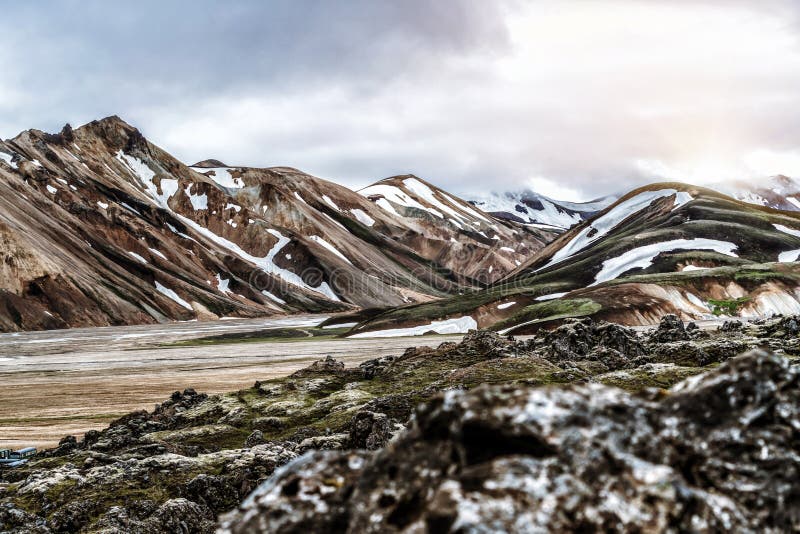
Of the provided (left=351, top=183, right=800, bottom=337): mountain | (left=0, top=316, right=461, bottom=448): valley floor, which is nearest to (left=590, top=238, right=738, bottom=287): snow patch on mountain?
(left=351, top=183, right=800, bottom=337): mountain

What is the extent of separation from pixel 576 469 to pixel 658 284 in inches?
5377

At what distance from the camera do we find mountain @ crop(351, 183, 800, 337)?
122 meters

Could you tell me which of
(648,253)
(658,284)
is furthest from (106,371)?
(648,253)

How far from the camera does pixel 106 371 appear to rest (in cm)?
8181

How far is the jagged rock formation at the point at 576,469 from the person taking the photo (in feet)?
20.2

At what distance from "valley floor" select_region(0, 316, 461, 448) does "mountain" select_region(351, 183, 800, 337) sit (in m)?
39.6

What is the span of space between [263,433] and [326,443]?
9115mm

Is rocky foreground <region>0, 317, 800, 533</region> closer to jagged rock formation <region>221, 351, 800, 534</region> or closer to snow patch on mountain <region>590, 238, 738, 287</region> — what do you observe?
jagged rock formation <region>221, 351, 800, 534</region>

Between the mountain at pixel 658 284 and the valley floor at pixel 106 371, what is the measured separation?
3958 centimetres

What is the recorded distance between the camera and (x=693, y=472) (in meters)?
6.68

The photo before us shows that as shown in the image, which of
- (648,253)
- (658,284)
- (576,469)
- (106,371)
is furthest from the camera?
(648,253)

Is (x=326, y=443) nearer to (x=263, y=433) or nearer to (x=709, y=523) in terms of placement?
(x=263, y=433)

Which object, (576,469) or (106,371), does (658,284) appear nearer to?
(106,371)

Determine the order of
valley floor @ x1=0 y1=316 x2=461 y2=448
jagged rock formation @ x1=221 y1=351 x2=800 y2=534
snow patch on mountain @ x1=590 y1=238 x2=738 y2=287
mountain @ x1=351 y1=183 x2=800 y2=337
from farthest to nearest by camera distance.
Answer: snow patch on mountain @ x1=590 y1=238 x2=738 y2=287 < mountain @ x1=351 y1=183 x2=800 y2=337 < valley floor @ x1=0 y1=316 x2=461 y2=448 < jagged rock formation @ x1=221 y1=351 x2=800 y2=534
